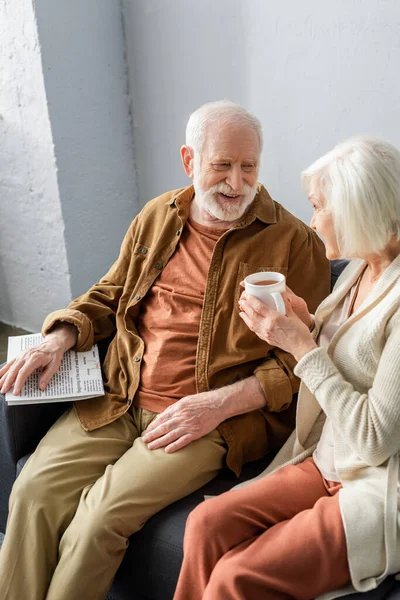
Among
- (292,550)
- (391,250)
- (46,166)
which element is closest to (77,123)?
(46,166)

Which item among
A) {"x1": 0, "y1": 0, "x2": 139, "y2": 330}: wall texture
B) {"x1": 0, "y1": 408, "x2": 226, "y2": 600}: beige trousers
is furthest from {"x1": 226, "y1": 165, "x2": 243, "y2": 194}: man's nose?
{"x1": 0, "y1": 0, "x2": 139, "y2": 330}: wall texture

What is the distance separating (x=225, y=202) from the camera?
6.53 ft

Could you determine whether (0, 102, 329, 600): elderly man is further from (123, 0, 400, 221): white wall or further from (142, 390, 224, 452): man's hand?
(123, 0, 400, 221): white wall

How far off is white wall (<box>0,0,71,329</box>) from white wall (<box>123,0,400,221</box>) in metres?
0.43

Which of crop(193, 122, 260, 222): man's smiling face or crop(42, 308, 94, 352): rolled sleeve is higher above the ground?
crop(193, 122, 260, 222): man's smiling face

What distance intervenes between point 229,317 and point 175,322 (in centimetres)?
16

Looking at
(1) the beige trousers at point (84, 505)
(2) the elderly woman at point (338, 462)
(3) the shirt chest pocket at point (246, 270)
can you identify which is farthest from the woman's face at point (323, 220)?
A: (1) the beige trousers at point (84, 505)

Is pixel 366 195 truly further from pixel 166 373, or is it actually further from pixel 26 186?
pixel 26 186

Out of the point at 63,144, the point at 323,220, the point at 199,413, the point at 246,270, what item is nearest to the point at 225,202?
the point at 246,270

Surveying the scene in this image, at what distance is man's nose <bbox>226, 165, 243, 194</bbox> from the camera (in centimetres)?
195

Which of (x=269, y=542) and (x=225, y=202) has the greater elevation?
(x=225, y=202)

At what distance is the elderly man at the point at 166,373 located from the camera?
1716 millimetres

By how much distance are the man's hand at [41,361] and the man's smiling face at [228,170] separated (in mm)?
558

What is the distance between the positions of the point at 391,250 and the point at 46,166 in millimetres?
1973
